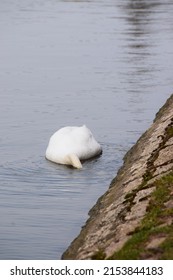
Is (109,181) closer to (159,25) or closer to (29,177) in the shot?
(29,177)

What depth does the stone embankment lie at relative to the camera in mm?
10812

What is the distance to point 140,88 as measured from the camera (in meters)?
27.3

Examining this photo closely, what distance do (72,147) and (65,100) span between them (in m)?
6.69

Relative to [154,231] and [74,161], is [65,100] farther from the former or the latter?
[154,231]

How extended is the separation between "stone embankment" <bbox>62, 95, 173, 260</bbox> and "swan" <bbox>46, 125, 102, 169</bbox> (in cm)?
119

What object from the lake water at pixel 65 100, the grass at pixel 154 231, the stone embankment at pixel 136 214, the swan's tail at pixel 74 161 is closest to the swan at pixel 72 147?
the swan's tail at pixel 74 161

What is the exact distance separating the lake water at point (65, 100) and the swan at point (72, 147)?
17 cm

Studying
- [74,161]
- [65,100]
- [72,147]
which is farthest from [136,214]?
[65,100]

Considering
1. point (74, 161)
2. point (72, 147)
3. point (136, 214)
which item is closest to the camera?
point (136, 214)

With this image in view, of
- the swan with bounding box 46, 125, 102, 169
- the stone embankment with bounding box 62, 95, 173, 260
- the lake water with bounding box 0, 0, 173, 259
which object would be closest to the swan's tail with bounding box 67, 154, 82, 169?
the swan with bounding box 46, 125, 102, 169

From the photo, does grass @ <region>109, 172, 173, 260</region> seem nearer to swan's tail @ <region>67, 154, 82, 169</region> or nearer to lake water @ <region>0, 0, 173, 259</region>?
lake water @ <region>0, 0, 173, 259</region>

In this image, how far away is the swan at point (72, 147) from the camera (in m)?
18.5

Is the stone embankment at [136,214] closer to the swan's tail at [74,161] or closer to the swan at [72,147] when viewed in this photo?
the swan's tail at [74,161]

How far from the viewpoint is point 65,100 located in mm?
25328
